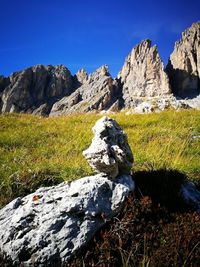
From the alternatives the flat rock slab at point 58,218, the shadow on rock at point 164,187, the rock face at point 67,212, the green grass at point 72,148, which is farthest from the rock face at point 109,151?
the green grass at point 72,148

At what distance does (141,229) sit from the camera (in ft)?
15.9

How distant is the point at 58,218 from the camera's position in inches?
185

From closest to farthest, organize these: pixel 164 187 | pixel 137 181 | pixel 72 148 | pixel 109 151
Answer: pixel 109 151 → pixel 164 187 → pixel 137 181 → pixel 72 148

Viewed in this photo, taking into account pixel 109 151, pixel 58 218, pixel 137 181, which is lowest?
pixel 58 218

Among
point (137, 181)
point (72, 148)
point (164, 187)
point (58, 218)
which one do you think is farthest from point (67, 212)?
point (72, 148)

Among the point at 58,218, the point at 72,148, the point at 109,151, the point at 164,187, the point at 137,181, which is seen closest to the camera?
the point at 58,218

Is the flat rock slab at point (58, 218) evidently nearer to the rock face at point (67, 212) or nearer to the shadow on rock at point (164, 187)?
the rock face at point (67, 212)

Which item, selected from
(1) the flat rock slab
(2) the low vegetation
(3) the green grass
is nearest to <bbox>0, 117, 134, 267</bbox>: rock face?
(1) the flat rock slab

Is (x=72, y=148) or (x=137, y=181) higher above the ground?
(x=72, y=148)

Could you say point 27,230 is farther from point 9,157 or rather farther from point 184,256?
point 9,157

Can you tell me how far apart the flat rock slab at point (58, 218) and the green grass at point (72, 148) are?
1.37 metres

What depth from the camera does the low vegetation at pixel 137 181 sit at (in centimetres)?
436

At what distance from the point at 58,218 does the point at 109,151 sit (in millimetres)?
1635

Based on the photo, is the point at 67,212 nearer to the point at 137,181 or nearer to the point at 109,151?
the point at 109,151
